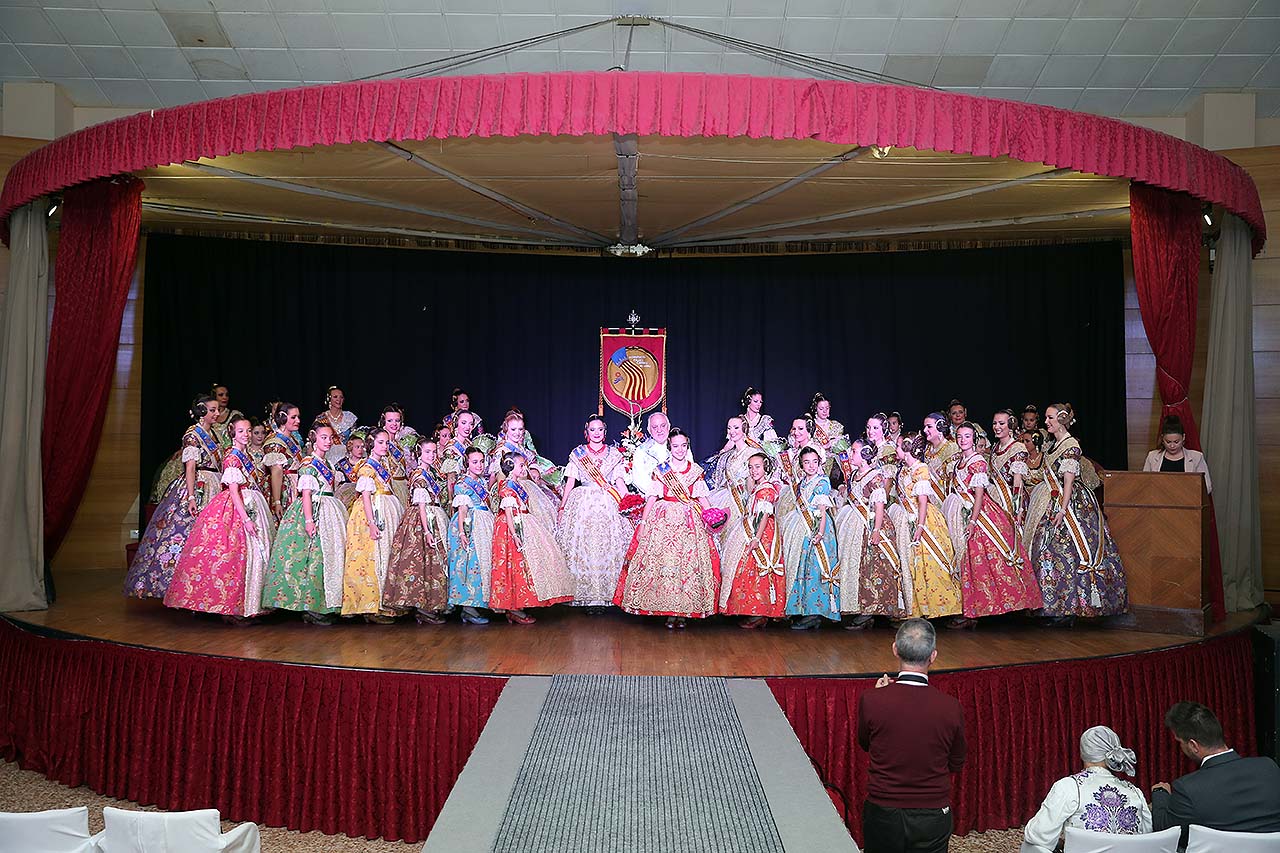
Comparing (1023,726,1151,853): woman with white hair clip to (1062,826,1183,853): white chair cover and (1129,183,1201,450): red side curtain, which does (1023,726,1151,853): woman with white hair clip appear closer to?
(1062,826,1183,853): white chair cover

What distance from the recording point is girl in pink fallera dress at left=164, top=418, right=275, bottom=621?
5.82 m

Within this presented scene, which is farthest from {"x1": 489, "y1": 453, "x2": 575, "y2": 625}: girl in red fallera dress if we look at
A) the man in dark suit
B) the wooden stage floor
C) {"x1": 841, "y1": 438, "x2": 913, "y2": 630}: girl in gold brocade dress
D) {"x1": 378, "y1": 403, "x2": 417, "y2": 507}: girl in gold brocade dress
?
the man in dark suit

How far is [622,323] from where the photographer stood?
9.72 m

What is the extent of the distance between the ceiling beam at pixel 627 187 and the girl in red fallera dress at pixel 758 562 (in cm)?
177

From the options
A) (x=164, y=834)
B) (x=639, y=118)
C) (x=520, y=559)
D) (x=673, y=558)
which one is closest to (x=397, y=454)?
(x=520, y=559)

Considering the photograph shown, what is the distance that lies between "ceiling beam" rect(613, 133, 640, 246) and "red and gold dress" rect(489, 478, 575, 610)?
189 cm

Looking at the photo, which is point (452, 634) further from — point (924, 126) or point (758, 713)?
point (924, 126)

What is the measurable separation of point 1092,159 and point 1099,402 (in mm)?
4441

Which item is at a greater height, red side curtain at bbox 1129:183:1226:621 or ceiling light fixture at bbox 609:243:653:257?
ceiling light fixture at bbox 609:243:653:257

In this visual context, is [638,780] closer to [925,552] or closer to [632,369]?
[925,552]

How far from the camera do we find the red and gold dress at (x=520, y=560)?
5.96 meters

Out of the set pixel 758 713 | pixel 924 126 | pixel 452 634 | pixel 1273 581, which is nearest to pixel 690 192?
pixel 924 126

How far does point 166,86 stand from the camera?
8.37 meters

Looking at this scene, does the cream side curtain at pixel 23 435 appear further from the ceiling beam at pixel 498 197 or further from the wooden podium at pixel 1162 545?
the wooden podium at pixel 1162 545
